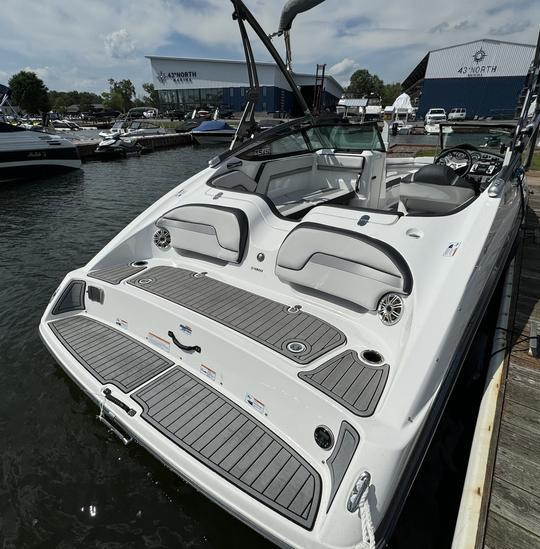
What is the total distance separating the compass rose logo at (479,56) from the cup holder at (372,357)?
45.1 metres

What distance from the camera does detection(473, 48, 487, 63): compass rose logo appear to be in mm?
35094

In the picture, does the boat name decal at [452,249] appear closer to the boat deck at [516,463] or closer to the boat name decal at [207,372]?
the boat deck at [516,463]

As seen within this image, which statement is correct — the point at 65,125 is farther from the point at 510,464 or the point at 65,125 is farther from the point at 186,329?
the point at 510,464

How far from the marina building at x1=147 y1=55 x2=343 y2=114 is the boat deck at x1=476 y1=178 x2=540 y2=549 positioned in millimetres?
60691

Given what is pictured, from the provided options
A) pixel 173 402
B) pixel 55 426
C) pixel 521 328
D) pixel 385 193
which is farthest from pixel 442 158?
pixel 55 426

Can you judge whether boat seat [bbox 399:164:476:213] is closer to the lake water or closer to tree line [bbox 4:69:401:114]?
the lake water

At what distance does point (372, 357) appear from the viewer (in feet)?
7.02

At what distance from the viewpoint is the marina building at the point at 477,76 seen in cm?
3425

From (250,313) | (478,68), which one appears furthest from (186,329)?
(478,68)

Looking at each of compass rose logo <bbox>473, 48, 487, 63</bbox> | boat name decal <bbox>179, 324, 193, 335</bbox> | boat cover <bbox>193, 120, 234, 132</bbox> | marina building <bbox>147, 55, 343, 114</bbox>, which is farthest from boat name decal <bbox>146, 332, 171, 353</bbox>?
marina building <bbox>147, 55, 343, 114</bbox>

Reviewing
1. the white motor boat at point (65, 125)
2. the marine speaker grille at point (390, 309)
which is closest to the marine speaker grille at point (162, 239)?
the marine speaker grille at point (390, 309)

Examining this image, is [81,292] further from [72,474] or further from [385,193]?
[385,193]

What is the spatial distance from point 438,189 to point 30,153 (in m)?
15.5

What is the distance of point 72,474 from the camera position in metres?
2.35
